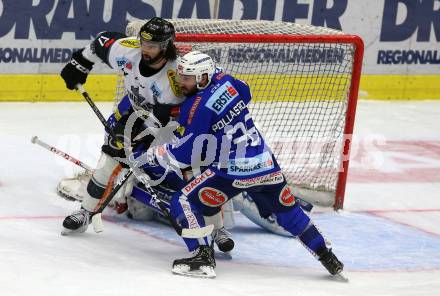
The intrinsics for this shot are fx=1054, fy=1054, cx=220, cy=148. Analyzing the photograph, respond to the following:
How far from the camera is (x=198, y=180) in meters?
5.12

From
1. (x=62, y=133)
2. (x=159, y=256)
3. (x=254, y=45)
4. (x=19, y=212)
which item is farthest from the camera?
(x=62, y=133)

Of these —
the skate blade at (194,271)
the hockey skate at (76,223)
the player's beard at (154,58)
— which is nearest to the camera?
the skate blade at (194,271)

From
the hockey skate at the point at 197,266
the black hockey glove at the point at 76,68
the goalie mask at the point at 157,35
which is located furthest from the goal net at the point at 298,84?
the hockey skate at the point at 197,266

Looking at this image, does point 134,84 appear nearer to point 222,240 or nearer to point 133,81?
point 133,81

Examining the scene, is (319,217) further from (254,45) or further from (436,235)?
(254,45)

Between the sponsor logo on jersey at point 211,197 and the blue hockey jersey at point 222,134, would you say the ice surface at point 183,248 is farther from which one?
the blue hockey jersey at point 222,134

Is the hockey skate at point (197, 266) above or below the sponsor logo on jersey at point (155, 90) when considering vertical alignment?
below

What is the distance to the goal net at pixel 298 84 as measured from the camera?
6.65 m

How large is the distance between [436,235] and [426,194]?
105cm

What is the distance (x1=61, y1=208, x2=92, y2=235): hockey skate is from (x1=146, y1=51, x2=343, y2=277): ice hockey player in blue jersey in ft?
2.22

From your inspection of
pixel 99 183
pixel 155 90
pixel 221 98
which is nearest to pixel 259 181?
pixel 221 98

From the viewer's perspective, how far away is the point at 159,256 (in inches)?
214

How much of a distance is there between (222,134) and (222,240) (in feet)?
2.42

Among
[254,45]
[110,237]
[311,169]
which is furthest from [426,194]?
[110,237]
